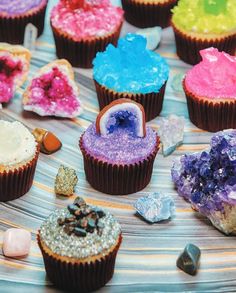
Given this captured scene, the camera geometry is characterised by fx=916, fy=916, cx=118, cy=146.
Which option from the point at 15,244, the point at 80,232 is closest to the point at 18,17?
the point at 15,244

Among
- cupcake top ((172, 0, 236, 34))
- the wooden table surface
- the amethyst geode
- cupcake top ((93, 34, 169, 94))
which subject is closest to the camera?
the wooden table surface

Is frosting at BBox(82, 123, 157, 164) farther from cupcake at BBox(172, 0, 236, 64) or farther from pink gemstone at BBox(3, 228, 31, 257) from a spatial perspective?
cupcake at BBox(172, 0, 236, 64)

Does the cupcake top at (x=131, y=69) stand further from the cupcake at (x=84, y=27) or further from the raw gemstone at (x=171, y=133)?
the cupcake at (x=84, y=27)

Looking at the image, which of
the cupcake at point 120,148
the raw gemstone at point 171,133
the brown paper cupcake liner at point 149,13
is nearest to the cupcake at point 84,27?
the brown paper cupcake liner at point 149,13

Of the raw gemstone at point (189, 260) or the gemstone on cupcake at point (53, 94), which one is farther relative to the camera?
the gemstone on cupcake at point (53, 94)

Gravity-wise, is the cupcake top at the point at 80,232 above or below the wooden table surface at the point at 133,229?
above

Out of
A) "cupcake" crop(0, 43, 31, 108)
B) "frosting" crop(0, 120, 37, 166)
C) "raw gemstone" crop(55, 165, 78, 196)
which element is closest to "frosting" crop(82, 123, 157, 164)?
"raw gemstone" crop(55, 165, 78, 196)

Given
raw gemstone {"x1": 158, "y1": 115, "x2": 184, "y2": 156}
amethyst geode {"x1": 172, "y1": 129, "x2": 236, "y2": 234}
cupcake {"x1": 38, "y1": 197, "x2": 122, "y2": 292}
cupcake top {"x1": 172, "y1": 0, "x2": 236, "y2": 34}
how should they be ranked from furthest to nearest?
cupcake top {"x1": 172, "y1": 0, "x2": 236, "y2": 34}, raw gemstone {"x1": 158, "y1": 115, "x2": 184, "y2": 156}, amethyst geode {"x1": 172, "y1": 129, "x2": 236, "y2": 234}, cupcake {"x1": 38, "y1": 197, "x2": 122, "y2": 292}
